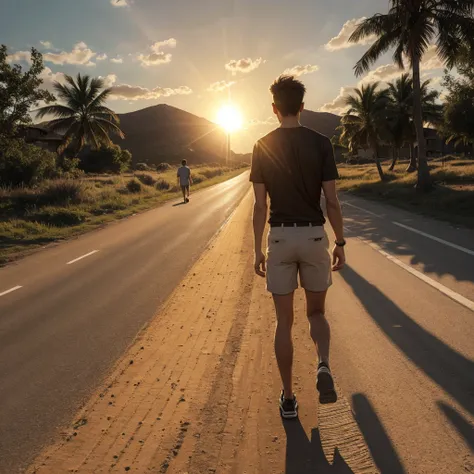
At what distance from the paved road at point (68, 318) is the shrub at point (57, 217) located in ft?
14.9

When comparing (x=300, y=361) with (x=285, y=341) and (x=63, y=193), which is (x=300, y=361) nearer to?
(x=285, y=341)

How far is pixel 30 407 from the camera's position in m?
3.78

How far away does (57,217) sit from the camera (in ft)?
57.7

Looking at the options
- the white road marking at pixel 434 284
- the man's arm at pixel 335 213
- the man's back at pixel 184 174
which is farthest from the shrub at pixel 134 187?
the man's arm at pixel 335 213

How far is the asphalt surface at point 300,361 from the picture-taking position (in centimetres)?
297

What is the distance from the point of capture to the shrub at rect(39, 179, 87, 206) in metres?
21.5

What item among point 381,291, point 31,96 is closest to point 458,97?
point 31,96

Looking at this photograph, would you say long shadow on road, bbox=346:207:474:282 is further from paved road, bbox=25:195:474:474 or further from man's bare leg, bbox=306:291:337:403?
man's bare leg, bbox=306:291:337:403

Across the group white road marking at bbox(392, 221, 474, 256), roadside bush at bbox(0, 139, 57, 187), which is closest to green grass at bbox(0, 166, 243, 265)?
roadside bush at bbox(0, 139, 57, 187)

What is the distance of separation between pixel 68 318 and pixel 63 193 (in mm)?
17700

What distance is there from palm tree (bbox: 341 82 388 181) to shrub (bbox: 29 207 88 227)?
26568 mm

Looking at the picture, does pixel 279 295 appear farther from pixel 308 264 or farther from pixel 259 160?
pixel 259 160

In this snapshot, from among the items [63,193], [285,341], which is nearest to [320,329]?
[285,341]

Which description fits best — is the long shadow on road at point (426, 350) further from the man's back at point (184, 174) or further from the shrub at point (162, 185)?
the shrub at point (162, 185)
